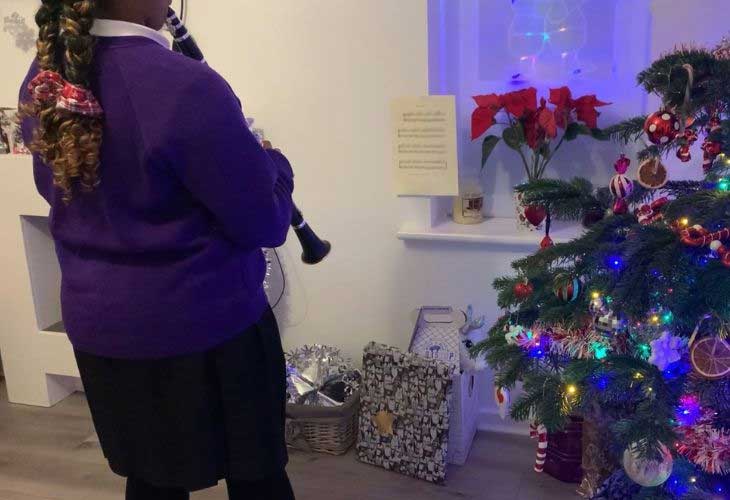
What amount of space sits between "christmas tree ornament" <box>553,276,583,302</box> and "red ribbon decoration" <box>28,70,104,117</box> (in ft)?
2.77

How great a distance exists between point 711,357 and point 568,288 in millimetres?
270

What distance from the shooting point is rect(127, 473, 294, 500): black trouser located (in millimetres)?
1403

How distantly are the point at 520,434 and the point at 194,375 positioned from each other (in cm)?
131

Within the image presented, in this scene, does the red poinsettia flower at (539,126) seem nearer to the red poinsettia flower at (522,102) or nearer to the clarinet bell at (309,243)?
the red poinsettia flower at (522,102)

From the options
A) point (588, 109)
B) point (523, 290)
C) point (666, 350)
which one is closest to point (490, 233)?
point (588, 109)

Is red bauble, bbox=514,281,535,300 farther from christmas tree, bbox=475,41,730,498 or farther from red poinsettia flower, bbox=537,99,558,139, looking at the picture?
red poinsettia flower, bbox=537,99,558,139

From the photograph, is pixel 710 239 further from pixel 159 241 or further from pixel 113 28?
pixel 113 28

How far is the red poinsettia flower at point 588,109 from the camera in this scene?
6.57ft

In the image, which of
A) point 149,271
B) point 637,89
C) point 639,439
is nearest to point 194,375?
point 149,271

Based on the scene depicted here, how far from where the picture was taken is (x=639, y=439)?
116 cm

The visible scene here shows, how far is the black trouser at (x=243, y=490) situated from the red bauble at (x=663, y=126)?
939 millimetres

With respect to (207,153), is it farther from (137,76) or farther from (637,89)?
(637,89)

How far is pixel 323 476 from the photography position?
83.0 inches

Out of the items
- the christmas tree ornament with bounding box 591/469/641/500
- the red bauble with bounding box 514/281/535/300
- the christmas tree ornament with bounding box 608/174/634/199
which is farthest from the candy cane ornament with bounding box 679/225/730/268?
the christmas tree ornament with bounding box 591/469/641/500
